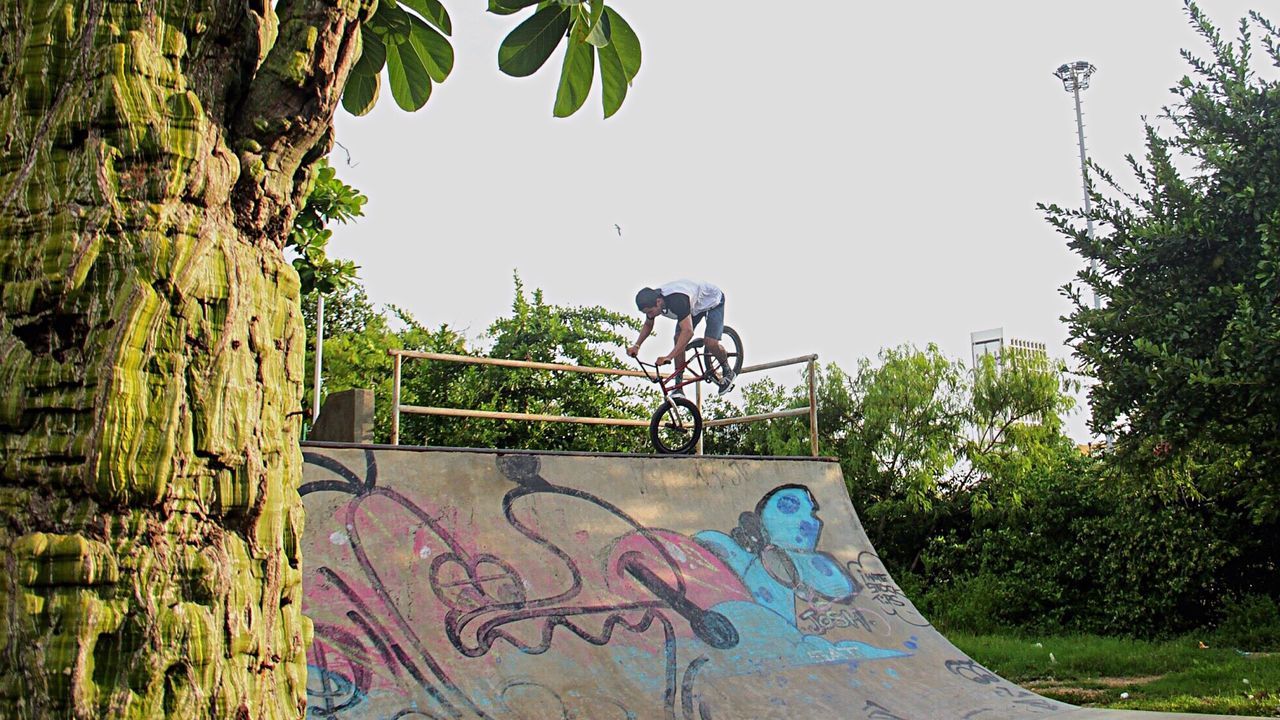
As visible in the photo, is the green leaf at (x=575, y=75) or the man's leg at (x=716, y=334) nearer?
the green leaf at (x=575, y=75)

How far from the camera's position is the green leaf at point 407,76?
3035mm

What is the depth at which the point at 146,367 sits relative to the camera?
4.93 feet

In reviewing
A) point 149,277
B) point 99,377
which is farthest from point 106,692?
point 149,277

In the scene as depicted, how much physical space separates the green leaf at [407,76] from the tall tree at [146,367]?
49.9 inches

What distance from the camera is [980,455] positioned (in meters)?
15.5

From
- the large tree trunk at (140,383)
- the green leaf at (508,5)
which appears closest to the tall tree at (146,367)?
the large tree trunk at (140,383)

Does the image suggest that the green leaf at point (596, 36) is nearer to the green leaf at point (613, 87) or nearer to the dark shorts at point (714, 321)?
the green leaf at point (613, 87)

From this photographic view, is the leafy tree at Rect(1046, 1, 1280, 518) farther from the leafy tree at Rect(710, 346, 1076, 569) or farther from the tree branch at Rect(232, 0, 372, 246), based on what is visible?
the tree branch at Rect(232, 0, 372, 246)

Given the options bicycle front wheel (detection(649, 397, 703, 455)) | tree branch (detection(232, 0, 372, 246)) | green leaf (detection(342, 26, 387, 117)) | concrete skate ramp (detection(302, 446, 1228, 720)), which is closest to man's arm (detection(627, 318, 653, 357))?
bicycle front wheel (detection(649, 397, 703, 455))

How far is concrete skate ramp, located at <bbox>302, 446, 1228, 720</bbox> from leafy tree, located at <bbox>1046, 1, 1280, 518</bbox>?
3008mm

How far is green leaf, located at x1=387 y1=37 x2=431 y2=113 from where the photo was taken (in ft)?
9.96

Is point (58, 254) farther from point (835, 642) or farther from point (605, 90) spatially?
point (835, 642)

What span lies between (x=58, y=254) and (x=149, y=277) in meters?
0.14

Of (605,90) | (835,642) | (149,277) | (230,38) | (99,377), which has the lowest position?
(835,642)
